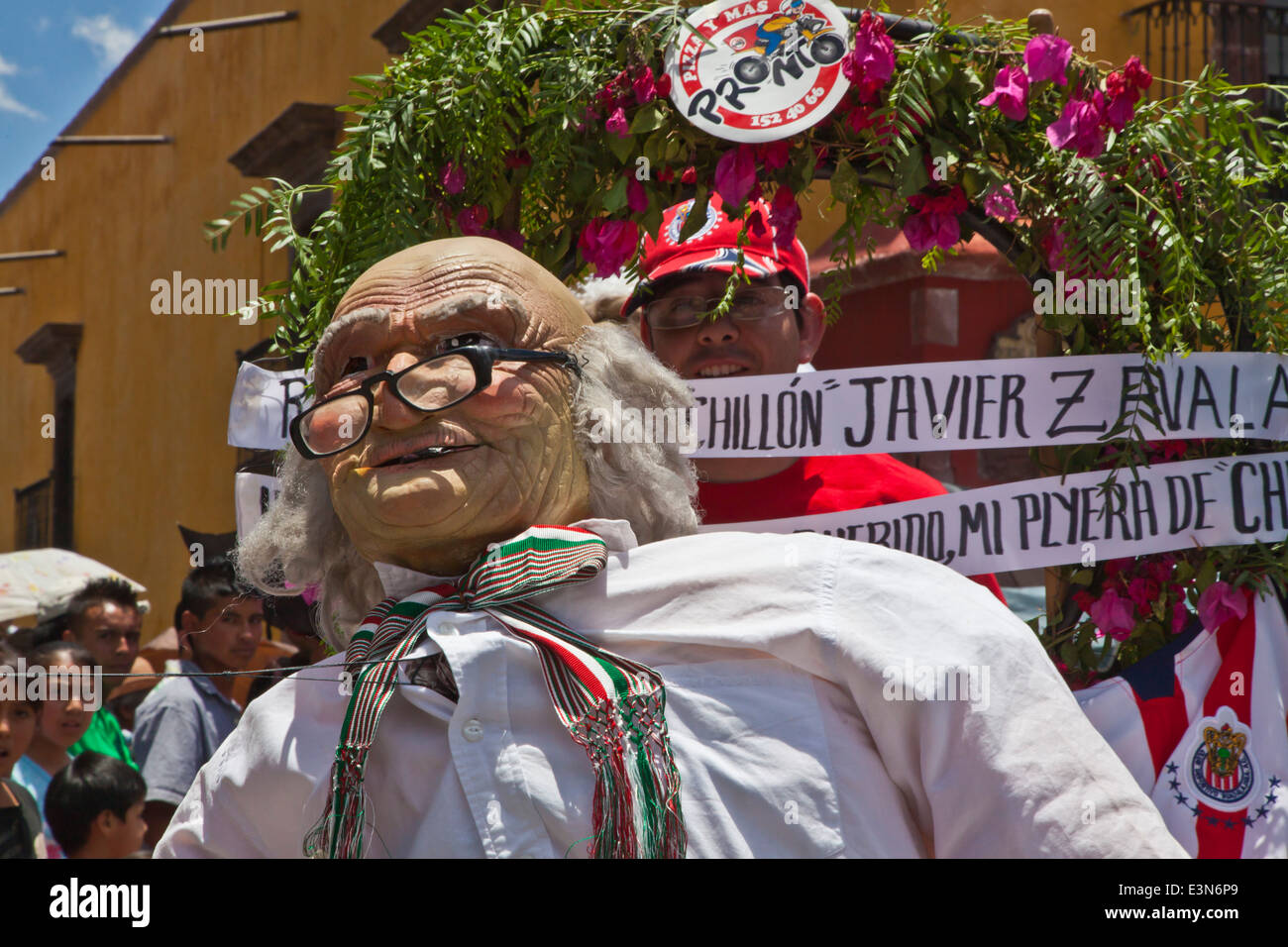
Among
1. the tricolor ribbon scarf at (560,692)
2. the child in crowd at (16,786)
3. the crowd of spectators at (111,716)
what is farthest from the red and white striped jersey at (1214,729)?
the child in crowd at (16,786)

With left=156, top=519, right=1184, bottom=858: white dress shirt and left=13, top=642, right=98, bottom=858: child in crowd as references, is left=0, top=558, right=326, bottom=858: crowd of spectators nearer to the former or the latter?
left=13, top=642, right=98, bottom=858: child in crowd

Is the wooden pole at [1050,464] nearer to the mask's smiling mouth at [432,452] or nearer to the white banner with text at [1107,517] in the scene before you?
the white banner with text at [1107,517]

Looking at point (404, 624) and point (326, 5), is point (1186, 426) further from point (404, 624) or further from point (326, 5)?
point (326, 5)

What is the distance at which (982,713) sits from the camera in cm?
223

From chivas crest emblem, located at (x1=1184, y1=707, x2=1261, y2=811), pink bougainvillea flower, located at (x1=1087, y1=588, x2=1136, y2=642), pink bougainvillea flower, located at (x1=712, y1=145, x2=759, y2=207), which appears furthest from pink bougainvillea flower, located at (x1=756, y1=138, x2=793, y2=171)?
chivas crest emblem, located at (x1=1184, y1=707, x2=1261, y2=811)

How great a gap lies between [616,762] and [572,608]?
33 centimetres

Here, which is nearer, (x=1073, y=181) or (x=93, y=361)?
(x=1073, y=181)

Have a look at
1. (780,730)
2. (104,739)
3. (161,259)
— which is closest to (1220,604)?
(780,730)

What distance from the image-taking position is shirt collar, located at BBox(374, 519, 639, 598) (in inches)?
99.5

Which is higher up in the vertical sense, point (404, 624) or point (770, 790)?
point (404, 624)

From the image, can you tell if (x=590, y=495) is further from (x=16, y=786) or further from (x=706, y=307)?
(x=16, y=786)

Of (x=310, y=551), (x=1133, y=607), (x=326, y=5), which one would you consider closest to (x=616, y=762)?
(x=310, y=551)

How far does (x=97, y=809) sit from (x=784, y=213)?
2621 mm
